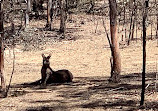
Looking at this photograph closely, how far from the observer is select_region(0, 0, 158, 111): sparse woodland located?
29.6 ft

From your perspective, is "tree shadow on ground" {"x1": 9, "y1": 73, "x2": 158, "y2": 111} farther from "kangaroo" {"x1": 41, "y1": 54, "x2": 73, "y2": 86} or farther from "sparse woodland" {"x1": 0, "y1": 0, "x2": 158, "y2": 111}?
"kangaroo" {"x1": 41, "y1": 54, "x2": 73, "y2": 86}

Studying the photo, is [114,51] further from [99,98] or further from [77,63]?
[77,63]

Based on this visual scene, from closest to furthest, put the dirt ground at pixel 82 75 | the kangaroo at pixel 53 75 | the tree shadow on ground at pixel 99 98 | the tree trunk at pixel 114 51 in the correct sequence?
the tree shadow on ground at pixel 99 98 < the dirt ground at pixel 82 75 < the tree trunk at pixel 114 51 < the kangaroo at pixel 53 75

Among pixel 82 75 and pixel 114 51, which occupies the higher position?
pixel 114 51

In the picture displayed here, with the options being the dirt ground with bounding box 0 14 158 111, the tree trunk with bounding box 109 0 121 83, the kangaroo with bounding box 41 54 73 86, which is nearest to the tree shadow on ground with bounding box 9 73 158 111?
the dirt ground with bounding box 0 14 158 111

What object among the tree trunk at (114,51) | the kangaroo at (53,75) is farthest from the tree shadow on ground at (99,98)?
the kangaroo at (53,75)

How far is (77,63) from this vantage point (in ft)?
70.9

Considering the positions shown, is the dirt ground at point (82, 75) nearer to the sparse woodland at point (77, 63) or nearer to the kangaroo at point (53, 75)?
the sparse woodland at point (77, 63)

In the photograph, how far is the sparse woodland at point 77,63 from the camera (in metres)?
9.03

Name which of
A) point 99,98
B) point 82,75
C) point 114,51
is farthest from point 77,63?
point 99,98

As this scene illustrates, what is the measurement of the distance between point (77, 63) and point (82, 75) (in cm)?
566

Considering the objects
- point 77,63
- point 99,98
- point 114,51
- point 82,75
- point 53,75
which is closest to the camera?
point 99,98

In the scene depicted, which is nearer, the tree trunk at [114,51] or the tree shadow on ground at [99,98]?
the tree shadow on ground at [99,98]

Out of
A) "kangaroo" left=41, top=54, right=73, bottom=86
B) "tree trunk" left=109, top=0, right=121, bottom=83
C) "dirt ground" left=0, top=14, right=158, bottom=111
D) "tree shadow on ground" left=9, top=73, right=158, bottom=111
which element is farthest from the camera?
"kangaroo" left=41, top=54, right=73, bottom=86
